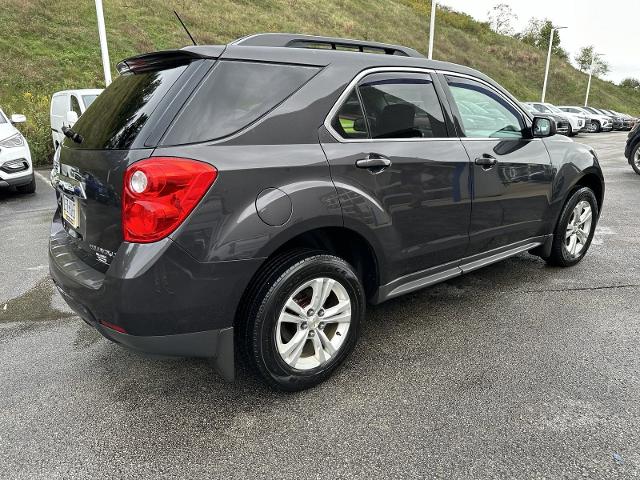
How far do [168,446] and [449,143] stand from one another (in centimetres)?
229

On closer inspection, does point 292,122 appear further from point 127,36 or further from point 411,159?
point 127,36

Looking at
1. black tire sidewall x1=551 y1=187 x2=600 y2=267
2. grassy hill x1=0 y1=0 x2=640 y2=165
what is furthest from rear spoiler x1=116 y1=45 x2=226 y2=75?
grassy hill x1=0 y1=0 x2=640 y2=165

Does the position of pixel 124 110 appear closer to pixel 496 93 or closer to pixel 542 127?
pixel 496 93

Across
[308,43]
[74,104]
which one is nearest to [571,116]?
[74,104]

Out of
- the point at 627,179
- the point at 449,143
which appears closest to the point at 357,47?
the point at 449,143

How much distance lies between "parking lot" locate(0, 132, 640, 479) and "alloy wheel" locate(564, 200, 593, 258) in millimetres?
696

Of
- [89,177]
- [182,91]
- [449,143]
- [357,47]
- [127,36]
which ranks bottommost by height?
[89,177]

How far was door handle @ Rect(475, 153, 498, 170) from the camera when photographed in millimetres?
3178

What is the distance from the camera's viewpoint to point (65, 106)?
1040 centimetres

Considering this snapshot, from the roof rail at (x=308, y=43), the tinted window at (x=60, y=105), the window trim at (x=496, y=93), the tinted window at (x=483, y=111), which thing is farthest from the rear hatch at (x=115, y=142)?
the tinted window at (x=60, y=105)

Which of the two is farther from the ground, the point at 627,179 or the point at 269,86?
the point at 269,86

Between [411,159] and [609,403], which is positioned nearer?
[609,403]

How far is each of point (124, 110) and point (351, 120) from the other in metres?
1.15

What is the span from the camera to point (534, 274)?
4246 mm
